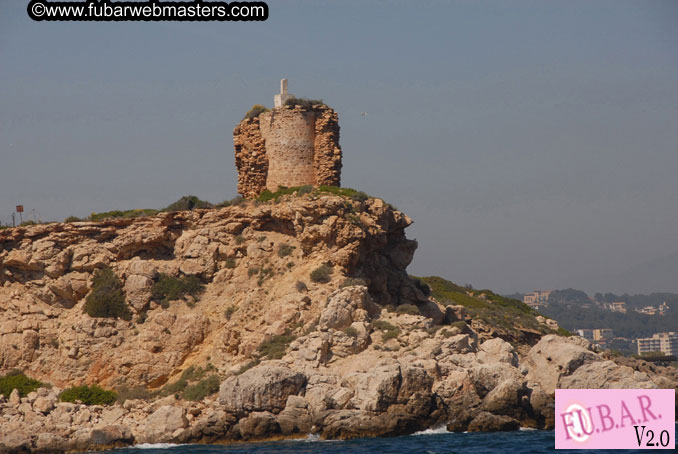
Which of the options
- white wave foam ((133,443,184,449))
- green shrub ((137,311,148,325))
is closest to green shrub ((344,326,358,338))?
white wave foam ((133,443,184,449))

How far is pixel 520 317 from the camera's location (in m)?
55.0

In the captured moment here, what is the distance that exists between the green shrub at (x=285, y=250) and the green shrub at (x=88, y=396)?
27.3 feet

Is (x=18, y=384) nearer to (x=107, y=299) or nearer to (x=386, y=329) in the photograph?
(x=107, y=299)

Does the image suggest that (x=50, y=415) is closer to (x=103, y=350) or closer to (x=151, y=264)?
(x=103, y=350)

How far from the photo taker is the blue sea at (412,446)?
2923cm

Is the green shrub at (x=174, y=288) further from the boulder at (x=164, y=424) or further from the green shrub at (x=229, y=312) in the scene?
the boulder at (x=164, y=424)

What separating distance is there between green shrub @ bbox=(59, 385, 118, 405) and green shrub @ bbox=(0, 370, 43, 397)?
4.66 feet

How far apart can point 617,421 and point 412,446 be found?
6.04 meters

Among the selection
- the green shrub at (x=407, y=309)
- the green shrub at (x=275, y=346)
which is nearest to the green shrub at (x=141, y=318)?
the green shrub at (x=275, y=346)

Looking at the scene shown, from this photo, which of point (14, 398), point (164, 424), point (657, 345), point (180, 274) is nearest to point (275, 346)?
point (164, 424)

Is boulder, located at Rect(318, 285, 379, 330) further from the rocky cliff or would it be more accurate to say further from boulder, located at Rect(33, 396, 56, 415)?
boulder, located at Rect(33, 396, 56, 415)

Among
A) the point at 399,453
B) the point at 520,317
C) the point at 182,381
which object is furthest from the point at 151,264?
the point at 520,317

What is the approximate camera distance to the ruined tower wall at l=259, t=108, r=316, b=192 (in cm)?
4262

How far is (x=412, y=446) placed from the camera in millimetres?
30031
